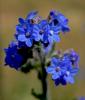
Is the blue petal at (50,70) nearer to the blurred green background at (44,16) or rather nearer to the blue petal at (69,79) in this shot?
the blue petal at (69,79)

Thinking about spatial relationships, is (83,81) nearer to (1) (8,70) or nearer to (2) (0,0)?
(1) (8,70)

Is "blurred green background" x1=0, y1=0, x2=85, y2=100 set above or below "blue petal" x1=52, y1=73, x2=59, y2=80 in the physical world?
above

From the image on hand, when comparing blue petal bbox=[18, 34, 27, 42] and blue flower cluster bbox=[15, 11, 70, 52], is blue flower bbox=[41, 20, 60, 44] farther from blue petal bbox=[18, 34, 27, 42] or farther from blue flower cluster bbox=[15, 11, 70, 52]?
blue petal bbox=[18, 34, 27, 42]

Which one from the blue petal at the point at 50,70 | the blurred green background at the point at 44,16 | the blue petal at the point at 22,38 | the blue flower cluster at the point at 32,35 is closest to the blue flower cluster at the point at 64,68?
the blue petal at the point at 50,70

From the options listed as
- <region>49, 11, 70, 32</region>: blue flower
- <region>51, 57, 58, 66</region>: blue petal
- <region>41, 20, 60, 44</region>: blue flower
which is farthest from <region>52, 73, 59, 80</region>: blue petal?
<region>49, 11, 70, 32</region>: blue flower

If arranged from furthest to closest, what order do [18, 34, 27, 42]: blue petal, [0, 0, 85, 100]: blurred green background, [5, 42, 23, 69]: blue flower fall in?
[0, 0, 85, 100]: blurred green background → [5, 42, 23, 69]: blue flower → [18, 34, 27, 42]: blue petal

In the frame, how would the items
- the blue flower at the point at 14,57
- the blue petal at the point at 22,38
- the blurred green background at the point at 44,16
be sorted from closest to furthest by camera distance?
the blue petal at the point at 22,38 < the blue flower at the point at 14,57 < the blurred green background at the point at 44,16

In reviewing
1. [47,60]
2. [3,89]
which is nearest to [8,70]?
[3,89]
